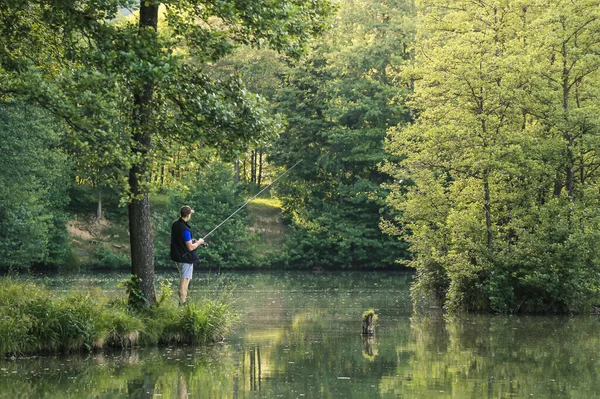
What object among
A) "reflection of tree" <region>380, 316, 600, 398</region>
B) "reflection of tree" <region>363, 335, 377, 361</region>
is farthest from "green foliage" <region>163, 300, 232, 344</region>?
"reflection of tree" <region>380, 316, 600, 398</region>

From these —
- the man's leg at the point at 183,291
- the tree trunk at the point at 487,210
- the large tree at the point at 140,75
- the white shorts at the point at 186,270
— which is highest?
the large tree at the point at 140,75

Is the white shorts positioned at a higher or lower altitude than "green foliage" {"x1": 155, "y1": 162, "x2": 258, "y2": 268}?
lower

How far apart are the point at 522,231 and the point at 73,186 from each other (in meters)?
36.3

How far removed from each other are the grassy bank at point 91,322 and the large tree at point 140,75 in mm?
768

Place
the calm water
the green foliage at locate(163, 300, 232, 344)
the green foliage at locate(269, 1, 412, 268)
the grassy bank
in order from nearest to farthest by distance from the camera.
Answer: the calm water, the grassy bank, the green foliage at locate(163, 300, 232, 344), the green foliage at locate(269, 1, 412, 268)

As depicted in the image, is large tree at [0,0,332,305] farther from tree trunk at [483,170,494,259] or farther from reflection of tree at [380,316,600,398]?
tree trunk at [483,170,494,259]

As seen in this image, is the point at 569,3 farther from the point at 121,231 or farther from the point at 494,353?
the point at 121,231

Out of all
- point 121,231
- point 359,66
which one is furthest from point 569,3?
point 121,231

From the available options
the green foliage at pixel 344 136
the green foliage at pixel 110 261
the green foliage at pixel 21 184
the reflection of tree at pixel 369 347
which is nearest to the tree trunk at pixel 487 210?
the reflection of tree at pixel 369 347

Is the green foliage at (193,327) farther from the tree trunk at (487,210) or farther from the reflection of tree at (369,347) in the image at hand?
the tree trunk at (487,210)

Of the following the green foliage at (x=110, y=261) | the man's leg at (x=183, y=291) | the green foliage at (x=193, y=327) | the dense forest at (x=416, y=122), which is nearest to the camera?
the dense forest at (x=416, y=122)

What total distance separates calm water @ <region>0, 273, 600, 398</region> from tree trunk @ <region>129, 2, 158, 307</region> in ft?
5.05

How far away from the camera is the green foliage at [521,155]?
811 inches

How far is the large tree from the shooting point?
12.9 meters
